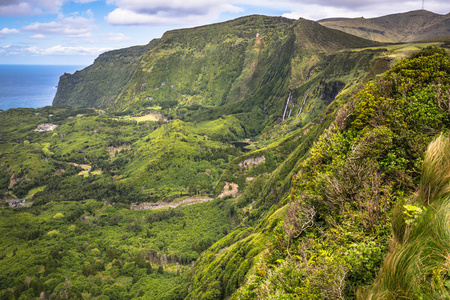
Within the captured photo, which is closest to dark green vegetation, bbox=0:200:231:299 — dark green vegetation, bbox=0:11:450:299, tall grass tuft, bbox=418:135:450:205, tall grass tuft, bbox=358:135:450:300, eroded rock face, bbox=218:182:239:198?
dark green vegetation, bbox=0:11:450:299

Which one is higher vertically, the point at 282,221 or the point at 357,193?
the point at 357,193

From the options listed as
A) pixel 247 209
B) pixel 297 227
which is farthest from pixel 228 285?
pixel 247 209

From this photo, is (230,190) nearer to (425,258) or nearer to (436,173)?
(436,173)

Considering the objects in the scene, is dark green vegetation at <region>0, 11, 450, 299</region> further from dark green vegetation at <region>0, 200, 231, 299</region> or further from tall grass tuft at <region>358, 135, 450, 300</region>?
dark green vegetation at <region>0, 200, 231, 299</region>

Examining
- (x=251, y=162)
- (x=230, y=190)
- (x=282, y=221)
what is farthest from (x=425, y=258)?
(x=251, y=162)

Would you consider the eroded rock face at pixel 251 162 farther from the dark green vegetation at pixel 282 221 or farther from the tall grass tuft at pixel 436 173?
the tall grass tuft at pixel 436 173

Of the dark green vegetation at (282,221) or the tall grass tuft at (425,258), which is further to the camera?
the dark green vegetation at (282,221)

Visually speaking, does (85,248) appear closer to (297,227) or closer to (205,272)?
(205,272)

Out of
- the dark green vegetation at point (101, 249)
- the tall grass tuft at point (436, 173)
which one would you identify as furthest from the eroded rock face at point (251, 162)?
the tall grass tuft at point (436, 173)
